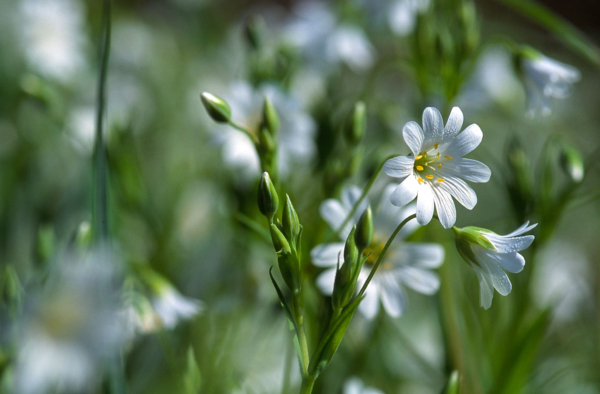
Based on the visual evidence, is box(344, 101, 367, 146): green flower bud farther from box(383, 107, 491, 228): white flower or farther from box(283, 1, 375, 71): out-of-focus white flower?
box(283, 1, 375, 71): out-of-focus white flower

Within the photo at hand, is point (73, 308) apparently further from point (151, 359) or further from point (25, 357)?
point (151, 359)

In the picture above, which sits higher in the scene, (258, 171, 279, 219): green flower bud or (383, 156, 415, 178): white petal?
(383, 156, 415, 178): white petal

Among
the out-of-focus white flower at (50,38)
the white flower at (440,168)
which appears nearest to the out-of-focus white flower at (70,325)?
the white flower at (440,168)

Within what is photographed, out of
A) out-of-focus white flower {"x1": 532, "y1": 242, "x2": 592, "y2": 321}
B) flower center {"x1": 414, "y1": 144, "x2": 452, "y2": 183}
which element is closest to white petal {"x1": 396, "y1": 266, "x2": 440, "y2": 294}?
flower center {"x1": 414, "y1": 144, "x2": 452, "y2": 183}

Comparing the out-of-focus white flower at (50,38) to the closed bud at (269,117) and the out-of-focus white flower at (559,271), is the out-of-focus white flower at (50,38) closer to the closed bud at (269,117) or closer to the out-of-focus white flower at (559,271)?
the closed bud at (269,117)

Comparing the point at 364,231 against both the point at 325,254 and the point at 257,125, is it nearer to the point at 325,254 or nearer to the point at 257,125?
the point at 325,254

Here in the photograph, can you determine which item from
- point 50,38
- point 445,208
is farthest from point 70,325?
point 50,38
